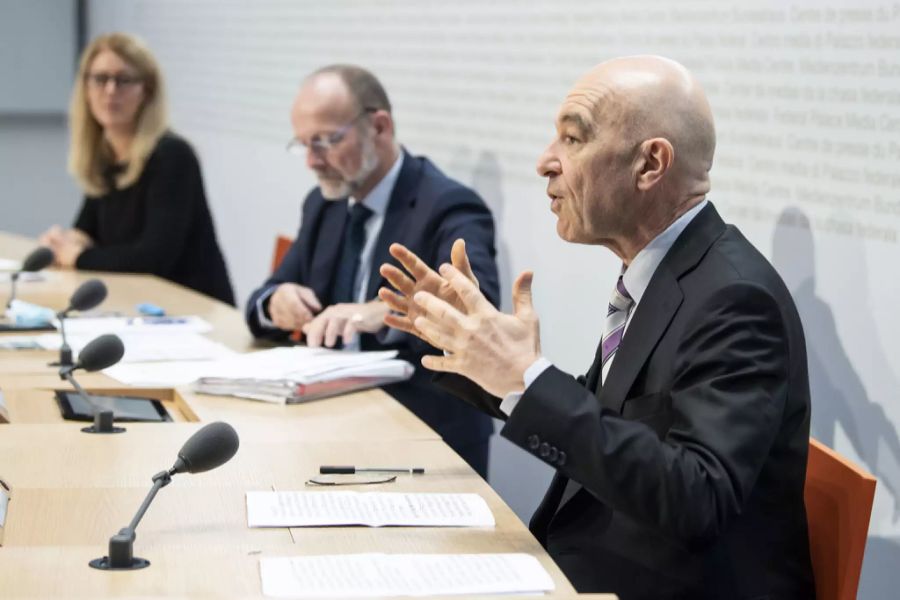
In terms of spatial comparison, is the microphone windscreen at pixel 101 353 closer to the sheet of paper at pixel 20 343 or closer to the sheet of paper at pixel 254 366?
the sheet of paper at pixel 254 366

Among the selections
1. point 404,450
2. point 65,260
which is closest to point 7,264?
point 65,260

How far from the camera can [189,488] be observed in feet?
6.32

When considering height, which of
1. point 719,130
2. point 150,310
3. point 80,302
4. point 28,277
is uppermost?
point 719,130

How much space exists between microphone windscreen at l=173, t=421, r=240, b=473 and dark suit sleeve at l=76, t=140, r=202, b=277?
2738 millimetres

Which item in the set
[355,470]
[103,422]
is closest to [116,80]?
[103,422]

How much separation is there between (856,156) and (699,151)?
0.57 m

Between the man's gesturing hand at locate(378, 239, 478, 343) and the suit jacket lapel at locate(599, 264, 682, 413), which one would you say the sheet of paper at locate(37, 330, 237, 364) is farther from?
the suit jacket lapel at locate(599, 264, 682, 413)

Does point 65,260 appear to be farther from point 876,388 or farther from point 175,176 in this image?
point 876,388

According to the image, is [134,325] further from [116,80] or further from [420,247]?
[116,80]

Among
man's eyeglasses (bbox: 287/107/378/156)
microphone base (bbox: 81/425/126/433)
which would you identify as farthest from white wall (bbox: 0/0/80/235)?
microphone base (bbox: 81/425/126/433)

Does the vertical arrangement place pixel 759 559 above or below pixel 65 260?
above

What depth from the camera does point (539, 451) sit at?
1.67 metres

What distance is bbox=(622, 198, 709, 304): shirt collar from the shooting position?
6.28ft

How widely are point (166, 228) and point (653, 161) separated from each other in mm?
2778
